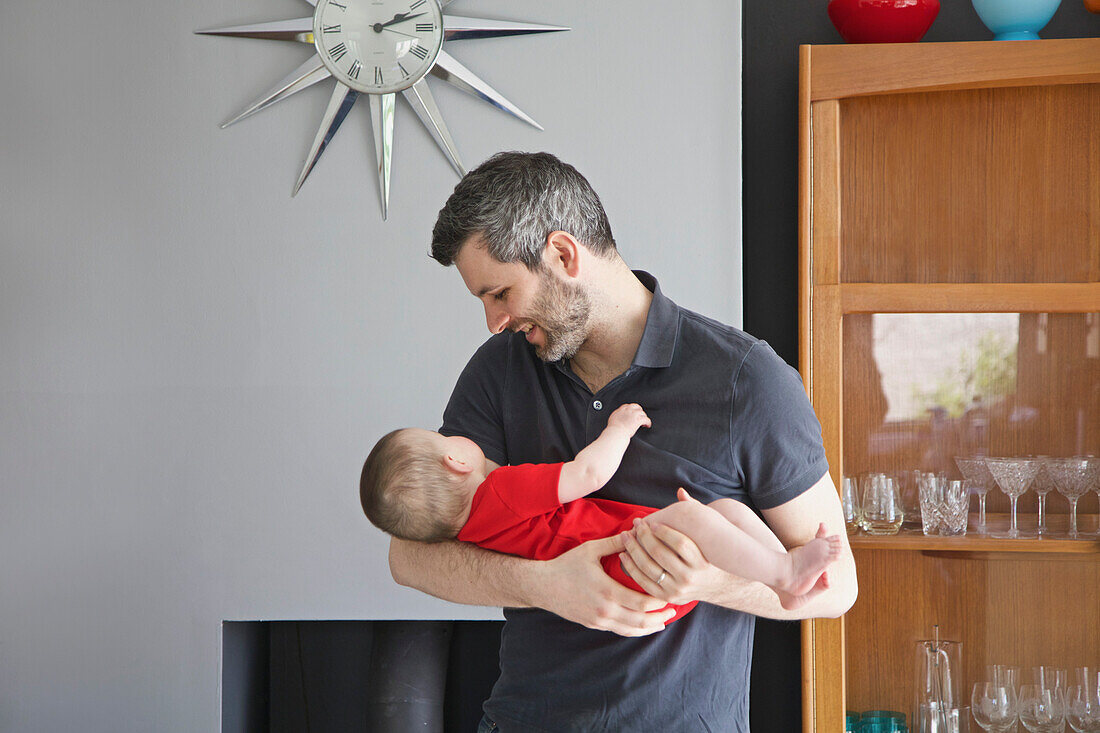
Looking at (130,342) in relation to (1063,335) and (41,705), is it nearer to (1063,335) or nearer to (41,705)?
(41,705)

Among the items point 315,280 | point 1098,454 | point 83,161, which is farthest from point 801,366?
point 83,161

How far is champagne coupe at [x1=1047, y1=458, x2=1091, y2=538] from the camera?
2.22 m

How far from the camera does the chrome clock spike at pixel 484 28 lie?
239cm

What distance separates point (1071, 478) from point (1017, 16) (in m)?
1.06

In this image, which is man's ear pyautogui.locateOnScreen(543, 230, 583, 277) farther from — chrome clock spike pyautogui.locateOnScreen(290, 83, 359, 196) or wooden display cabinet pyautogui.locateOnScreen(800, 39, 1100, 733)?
chrome clock spike pyautogui.locateOnScreen(290, 83, 359, 196)

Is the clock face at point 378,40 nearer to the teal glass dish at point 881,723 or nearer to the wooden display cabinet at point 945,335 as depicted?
the wooden display cabinet at point 945,335

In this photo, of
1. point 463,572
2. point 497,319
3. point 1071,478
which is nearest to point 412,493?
point 463,572

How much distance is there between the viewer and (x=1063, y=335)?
88.2 inches

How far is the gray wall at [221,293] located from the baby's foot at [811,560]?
1.14 m

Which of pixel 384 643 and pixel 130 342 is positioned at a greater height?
pixel 130 342

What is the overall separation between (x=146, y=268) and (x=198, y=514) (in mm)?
635

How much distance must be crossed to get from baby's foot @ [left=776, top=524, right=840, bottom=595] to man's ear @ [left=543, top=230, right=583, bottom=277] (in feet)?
1.70

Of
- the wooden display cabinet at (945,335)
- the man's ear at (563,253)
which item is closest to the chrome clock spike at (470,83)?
the wooden display cabinet at (945,335)

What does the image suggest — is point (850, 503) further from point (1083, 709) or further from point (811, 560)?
point (811, 560)
